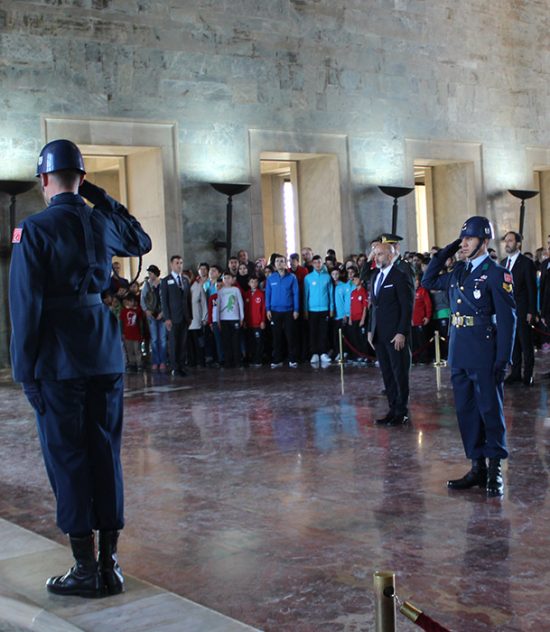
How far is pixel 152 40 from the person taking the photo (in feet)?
61.8

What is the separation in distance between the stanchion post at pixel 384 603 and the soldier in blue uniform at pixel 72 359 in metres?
1.94

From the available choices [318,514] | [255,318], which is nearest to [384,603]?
[318,514]

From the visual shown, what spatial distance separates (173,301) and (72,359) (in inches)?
428

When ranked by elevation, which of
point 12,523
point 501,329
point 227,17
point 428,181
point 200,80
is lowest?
point 12,523

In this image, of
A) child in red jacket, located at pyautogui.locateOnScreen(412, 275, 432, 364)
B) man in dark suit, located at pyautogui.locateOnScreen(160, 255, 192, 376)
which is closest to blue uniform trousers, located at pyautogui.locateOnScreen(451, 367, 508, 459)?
child in red jacket, located at pyautogui.locateOnScreen(412, 275, 432, 364)

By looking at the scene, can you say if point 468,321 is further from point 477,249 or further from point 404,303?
point 404,303

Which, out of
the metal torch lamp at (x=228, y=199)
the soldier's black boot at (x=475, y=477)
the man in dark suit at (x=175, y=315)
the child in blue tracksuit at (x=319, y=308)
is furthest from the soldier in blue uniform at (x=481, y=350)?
the metal torch lamp at (x=228, y=199)

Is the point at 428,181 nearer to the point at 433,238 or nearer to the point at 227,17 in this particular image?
the point at 433,238

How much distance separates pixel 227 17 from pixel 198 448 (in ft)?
43.1

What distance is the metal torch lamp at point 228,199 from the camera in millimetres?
19094

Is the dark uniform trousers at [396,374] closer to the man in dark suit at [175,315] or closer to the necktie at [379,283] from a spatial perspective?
the necktie at [379,283]

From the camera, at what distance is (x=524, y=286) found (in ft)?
39.7

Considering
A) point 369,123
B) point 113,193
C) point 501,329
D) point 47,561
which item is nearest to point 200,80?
point 369,123

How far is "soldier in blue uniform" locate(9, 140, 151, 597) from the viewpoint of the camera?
452 cm
